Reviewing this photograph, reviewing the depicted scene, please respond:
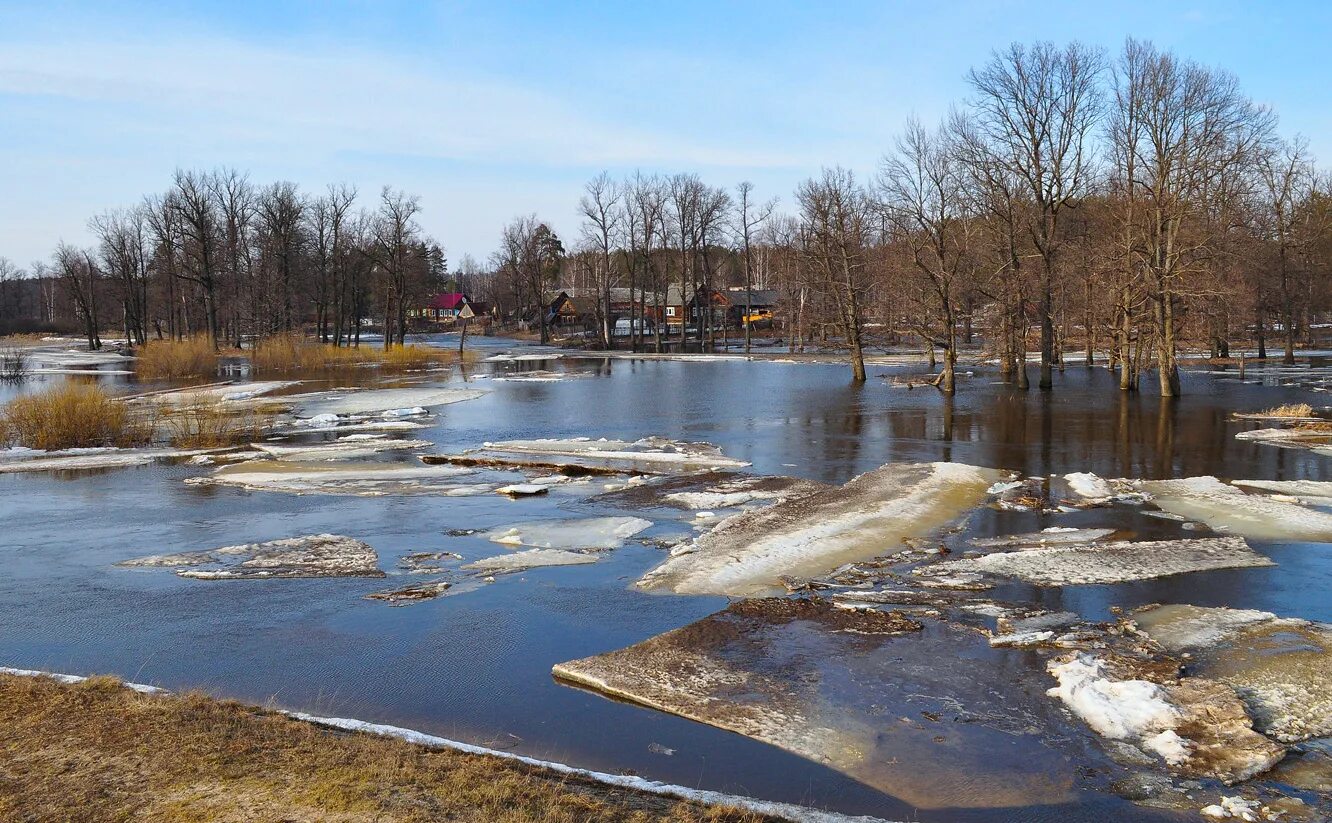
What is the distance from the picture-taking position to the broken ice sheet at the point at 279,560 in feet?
46.3

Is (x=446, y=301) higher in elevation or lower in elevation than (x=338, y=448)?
higher

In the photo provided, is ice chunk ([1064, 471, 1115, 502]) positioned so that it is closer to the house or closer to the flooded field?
the flooded field

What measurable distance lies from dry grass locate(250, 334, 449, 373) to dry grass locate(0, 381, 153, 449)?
3003cm

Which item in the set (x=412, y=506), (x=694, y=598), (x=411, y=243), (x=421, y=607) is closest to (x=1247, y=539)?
(x=694, y=598)

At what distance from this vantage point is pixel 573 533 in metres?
16.3

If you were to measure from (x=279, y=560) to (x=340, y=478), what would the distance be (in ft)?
22.2

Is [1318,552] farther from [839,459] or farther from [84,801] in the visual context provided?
[84,801]

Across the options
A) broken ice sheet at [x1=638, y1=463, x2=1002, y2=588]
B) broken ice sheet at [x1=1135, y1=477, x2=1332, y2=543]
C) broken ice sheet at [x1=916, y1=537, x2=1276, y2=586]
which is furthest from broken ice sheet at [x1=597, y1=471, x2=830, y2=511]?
broken ice sheet at [x1=1135, y1=477, x2=1332, y2=543]

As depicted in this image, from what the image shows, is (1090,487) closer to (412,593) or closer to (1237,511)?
(1237,511)

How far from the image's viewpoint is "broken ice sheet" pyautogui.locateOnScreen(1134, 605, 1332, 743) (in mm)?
8867

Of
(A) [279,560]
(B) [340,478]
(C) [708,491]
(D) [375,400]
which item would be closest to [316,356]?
(D) [375,400]

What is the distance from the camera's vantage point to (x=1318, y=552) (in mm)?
14398

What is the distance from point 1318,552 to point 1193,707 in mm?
7195

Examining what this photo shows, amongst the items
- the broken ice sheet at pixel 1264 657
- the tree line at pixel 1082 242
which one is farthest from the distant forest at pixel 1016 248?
the broken ice sheet at pixel 1264 657
